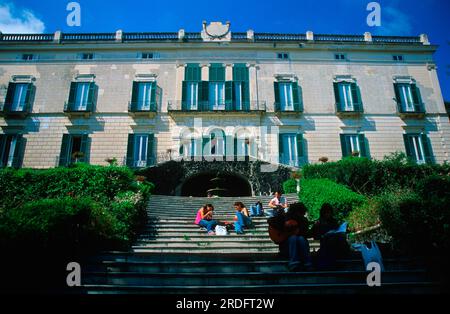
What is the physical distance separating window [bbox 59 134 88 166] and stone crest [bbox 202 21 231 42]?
425 inches

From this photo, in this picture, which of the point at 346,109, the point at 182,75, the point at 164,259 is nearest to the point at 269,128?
the point at 346,109

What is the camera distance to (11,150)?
19.7m

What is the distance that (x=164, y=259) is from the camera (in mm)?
6609

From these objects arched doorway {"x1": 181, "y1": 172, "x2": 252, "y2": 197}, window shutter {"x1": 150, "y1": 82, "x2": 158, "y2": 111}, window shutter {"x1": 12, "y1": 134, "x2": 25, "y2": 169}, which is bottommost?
arched doorway {"x1": 181, "y1": 172, "x2": 252, "y2": 197}

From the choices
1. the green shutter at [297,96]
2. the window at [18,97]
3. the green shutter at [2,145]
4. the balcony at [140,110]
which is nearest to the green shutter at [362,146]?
the green shutter at [297,96]

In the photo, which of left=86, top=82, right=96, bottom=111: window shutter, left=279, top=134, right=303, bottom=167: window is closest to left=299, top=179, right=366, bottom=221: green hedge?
left=279, top=134, right=303, bottom=167: window

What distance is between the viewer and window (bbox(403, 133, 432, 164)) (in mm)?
20188

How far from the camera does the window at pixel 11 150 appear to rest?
765 inches

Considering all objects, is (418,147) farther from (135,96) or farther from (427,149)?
(135,96)

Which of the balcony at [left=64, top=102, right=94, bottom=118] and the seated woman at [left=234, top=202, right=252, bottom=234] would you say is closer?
the seated woman at [left=234, top=202, right=252, bottom=234]

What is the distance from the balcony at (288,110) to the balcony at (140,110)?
794 cm

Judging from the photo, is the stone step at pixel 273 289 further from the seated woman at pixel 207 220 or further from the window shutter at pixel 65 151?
the window shutter at pixel 65 151

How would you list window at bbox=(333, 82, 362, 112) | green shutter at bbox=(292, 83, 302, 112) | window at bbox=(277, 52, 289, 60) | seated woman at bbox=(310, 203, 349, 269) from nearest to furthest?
seated woman at bbox=(310, 203, 349, 269) → green shutter at bbox=(292, 83, 302, 112) → window at bbox=(333, 82, 362, 112) → window at bbox=(277, 52, 289, 60)

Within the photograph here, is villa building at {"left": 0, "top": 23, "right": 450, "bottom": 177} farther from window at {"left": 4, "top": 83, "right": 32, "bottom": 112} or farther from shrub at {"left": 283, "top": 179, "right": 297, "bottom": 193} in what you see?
shrub at {"left": 283, "top": 179, "right": 297, "bottom": 193}
